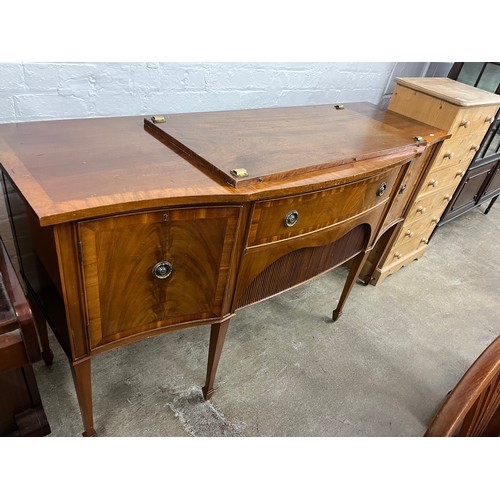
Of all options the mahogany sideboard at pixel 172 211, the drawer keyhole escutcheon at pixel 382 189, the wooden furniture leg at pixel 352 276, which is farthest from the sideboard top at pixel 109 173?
the wooden furniture leg at pixel 352 276

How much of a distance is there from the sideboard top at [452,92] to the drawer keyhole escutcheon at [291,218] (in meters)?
1.10

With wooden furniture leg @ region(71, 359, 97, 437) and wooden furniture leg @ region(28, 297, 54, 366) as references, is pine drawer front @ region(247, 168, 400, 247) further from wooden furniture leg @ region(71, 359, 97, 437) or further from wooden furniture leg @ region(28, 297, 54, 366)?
wooden furniture leg @ region(28, 297, 54, 366)

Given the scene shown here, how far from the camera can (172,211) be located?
85cm

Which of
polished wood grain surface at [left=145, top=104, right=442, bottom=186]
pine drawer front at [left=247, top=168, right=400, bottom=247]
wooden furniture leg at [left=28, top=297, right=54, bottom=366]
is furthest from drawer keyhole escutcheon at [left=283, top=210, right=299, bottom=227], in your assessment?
wooden furniture leg at [left=28, top=297, right=54, bottom=366]

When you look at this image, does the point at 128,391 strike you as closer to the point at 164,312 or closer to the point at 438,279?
the point at 164,312

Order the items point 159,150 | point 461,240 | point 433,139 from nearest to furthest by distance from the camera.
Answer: point 159,150 → point 433,139 → point 461,240

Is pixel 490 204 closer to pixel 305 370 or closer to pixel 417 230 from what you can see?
pixel 417 230

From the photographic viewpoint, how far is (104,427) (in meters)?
1.29

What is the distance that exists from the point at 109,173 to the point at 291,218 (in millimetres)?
480

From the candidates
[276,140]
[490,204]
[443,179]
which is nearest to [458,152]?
[443,179]

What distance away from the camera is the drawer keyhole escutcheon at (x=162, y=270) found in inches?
36.7
